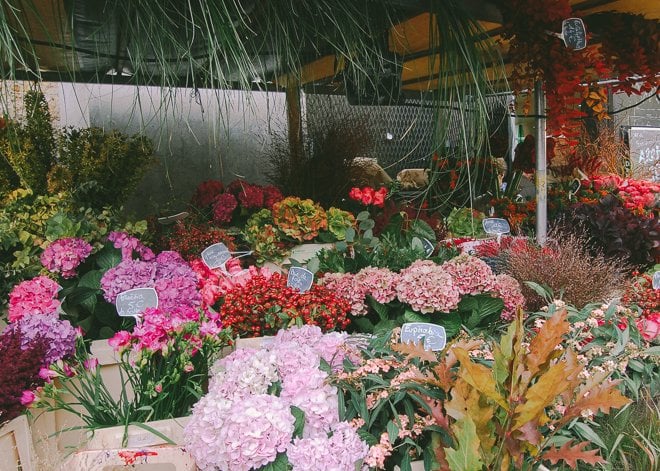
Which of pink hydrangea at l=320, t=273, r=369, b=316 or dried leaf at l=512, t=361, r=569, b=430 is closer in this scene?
dried leaf at l=512, t=361, r=569, b=430

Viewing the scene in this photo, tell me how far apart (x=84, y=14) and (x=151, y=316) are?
4.53 feet

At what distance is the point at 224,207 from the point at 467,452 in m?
1.85

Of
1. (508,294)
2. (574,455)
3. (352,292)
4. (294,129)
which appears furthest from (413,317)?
(294,129)

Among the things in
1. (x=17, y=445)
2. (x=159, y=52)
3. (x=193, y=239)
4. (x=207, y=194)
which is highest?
(x=159, y=52)

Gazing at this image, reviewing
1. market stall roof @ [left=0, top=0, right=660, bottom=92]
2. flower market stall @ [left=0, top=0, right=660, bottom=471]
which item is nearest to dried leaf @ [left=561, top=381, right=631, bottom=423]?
flower market stall @ [left=0, top=0, right=660, bottom=471]

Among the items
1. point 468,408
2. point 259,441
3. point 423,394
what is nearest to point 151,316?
point 259,441

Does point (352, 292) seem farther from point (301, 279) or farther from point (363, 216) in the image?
point (363, 216)

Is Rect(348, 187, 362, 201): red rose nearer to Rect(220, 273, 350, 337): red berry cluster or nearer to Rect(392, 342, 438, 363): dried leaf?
Rect(220, 273, 350, 337): red berry cluster

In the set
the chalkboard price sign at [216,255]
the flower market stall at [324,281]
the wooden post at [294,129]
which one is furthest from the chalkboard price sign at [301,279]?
the wooden post at [294,129]

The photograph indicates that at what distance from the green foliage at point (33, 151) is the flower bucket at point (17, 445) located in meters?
1.10

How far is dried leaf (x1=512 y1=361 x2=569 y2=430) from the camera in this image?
1025mm

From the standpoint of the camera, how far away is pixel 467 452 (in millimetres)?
1010

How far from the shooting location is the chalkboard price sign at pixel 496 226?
2943mm

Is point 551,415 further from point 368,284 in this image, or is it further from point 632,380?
point 368,284
